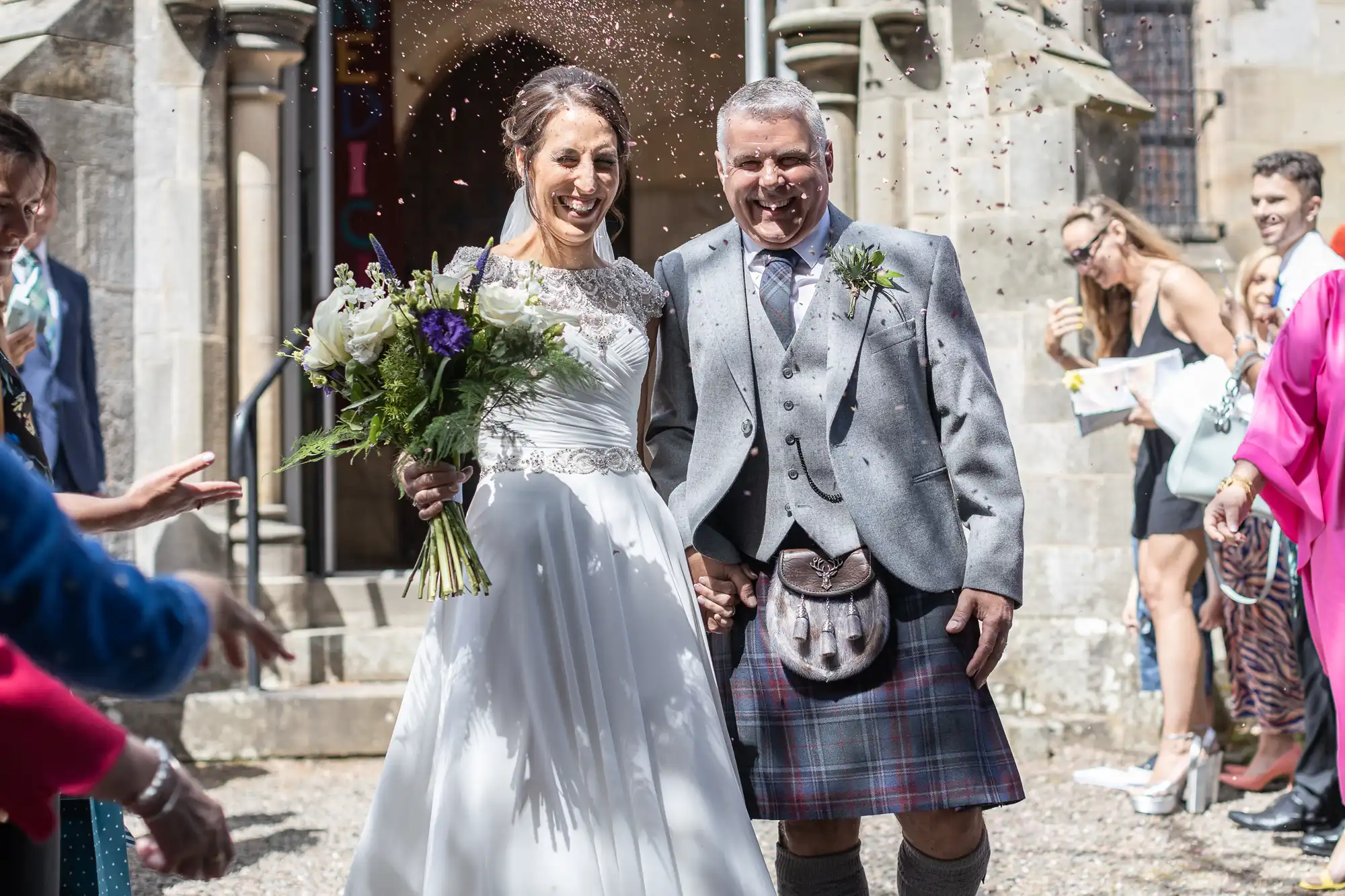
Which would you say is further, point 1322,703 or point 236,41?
point 236,41

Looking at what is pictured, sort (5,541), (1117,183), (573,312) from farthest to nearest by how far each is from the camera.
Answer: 1. (1117,183)
2. (573,312)
3. (5,541)

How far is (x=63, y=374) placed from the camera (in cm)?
620

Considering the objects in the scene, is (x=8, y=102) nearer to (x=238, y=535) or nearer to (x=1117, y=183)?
(x=238, y=535)

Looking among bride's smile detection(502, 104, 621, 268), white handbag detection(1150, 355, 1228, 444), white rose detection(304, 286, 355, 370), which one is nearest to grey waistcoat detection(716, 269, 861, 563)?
bride's smile detection(502, 104, 621, 268)

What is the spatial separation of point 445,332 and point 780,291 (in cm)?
80

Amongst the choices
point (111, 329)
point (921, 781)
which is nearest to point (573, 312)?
point (921, 781)

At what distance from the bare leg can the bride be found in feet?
11.0

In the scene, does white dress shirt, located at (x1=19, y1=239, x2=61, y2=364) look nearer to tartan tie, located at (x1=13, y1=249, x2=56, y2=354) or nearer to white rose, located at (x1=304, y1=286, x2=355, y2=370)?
tartan tie, located at (x1=13, y1=249, x2=56, y2=354)

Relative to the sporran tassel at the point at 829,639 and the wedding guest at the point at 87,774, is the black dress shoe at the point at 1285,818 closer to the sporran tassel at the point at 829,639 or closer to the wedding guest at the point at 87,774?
the sporran tassel at the point at 829,639

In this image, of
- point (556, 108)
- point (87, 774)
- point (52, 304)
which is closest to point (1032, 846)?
point (556, 108)

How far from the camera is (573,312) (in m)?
3.55

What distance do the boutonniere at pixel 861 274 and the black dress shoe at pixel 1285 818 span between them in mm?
3344

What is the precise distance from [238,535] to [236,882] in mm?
2925

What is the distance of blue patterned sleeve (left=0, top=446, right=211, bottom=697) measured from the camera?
1525 mm
